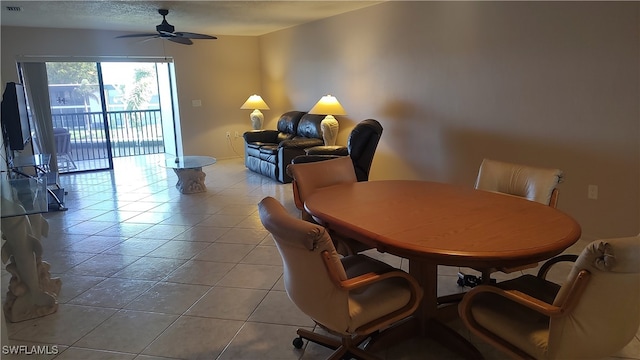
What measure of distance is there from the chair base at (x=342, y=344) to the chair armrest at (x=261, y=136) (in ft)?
16.3

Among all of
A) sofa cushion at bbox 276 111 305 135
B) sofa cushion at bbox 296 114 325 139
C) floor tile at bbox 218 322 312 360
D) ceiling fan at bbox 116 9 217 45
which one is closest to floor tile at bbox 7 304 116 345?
floor tile at bbox 218 322 312 360

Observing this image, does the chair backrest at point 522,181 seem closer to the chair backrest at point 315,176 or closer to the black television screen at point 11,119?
the chair backrest at point 315,176

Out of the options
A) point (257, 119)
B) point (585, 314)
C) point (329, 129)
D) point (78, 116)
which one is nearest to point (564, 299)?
point (585, 314)

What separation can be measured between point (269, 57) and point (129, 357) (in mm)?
6644

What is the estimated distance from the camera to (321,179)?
2.72 metres

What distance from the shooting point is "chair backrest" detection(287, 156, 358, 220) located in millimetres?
2602

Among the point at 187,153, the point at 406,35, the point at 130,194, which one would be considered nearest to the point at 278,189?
the point at 130,194

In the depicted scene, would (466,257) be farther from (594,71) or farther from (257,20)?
(257,20)

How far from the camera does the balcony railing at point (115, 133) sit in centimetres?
789

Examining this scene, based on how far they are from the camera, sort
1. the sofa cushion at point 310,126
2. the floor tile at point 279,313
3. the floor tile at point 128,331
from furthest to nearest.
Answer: the sofa cushion at point 310,126, the floor tile at point 279,313, the floor tile at point 128,331

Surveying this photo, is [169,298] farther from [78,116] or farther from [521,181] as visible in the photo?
[78,116]

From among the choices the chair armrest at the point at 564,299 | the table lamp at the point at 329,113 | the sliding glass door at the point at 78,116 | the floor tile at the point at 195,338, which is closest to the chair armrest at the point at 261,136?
the table lamp at the point at 329,113

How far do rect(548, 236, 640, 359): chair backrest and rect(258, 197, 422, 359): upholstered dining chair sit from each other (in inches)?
22.4

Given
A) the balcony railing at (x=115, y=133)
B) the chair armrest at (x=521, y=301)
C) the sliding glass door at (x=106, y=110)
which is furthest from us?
the balcony railing at (x=115, y=133)
